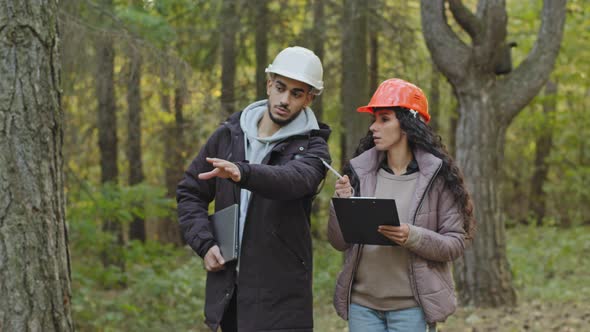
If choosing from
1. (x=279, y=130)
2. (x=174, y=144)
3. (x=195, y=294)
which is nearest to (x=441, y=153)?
(x=279, y=130)

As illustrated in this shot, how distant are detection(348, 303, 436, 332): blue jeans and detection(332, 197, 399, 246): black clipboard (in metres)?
0.37

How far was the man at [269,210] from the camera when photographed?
3.61m

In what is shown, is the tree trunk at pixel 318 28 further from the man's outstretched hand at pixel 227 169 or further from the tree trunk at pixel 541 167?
the tree trunk at pixel 541 167

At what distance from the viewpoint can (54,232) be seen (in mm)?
4180

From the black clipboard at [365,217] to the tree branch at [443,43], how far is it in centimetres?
531

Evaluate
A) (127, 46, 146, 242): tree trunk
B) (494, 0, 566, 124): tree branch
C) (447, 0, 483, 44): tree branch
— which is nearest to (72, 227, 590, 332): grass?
(127, 46, 146, 242): tree trunk

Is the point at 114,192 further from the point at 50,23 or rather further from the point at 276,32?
the point at 50,23

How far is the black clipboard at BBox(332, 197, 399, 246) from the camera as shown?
3.39 meters

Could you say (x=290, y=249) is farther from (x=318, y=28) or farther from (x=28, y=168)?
(x=318, y=28)

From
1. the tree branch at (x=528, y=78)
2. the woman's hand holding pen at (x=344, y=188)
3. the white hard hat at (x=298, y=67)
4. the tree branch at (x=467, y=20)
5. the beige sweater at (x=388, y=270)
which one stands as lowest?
the beige sweater at (x=388, y=270)

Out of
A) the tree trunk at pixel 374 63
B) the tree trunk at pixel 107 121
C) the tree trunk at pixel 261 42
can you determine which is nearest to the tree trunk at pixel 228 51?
the tree trunk at pixel 261 42

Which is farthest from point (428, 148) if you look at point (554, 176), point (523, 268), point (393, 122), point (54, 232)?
point (554, 176)

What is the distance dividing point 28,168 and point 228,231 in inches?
51.4

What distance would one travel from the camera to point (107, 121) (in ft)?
49.1
